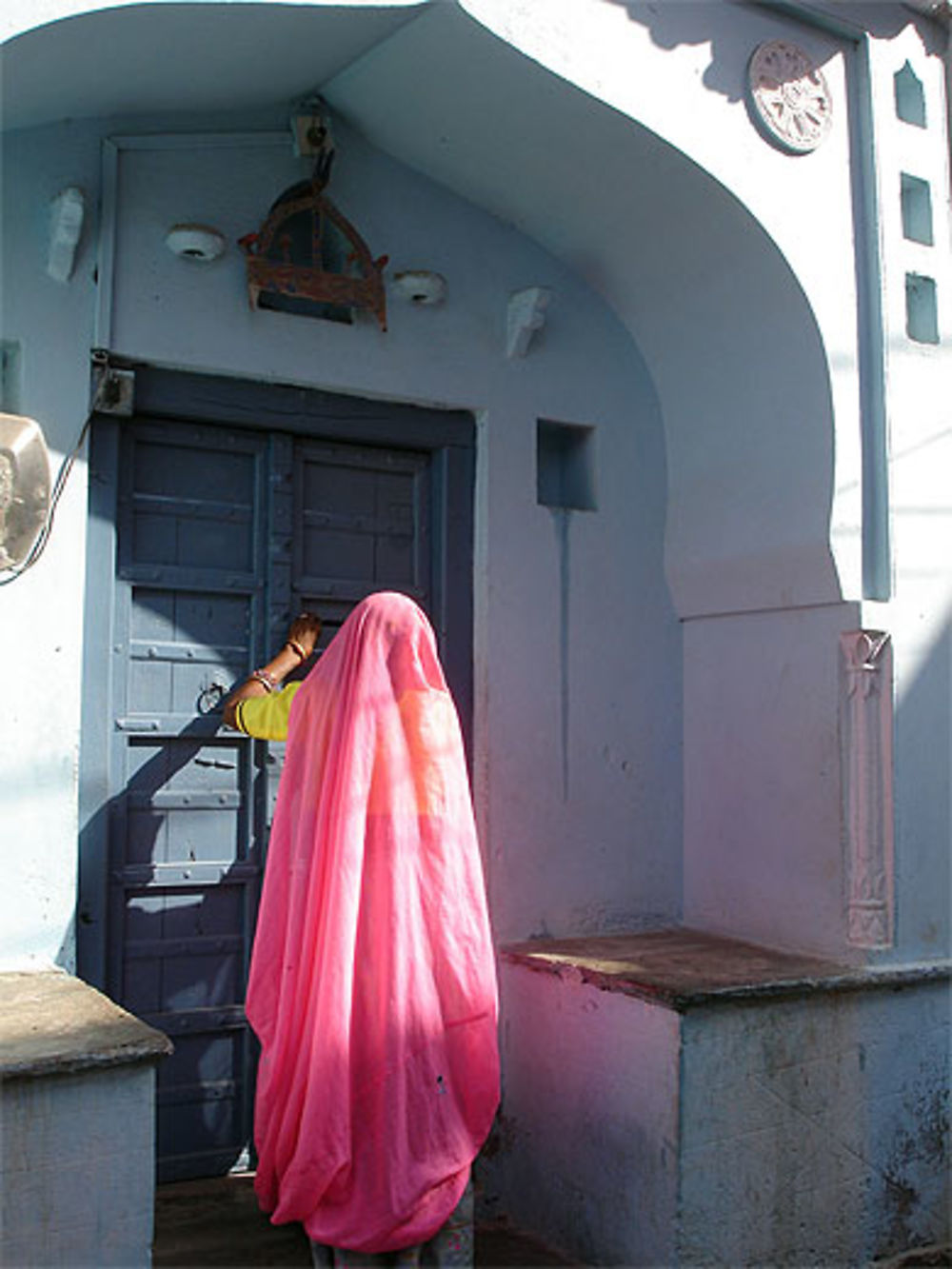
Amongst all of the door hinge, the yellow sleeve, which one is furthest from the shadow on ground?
the door hinge

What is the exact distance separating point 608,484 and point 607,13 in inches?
59.5

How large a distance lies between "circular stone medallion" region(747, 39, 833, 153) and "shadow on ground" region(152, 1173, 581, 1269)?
11.5 ft

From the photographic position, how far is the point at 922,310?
4.46 metres

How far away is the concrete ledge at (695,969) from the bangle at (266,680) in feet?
3.86

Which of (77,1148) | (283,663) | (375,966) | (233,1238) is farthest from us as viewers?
(283,663)

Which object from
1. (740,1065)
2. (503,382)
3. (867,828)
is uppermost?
(503,382)

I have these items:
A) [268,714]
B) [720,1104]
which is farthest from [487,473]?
[720,1104]

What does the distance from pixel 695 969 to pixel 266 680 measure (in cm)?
154

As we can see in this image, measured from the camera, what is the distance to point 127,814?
12.7ft

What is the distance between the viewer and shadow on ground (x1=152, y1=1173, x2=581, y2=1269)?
3.54 metres

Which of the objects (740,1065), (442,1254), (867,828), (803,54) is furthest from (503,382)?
(442,1254)

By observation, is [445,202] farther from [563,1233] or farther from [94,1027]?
[563,1233]

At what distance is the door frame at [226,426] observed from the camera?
3.78 metres

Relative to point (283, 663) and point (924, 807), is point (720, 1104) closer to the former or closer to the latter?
point (924, 807)
